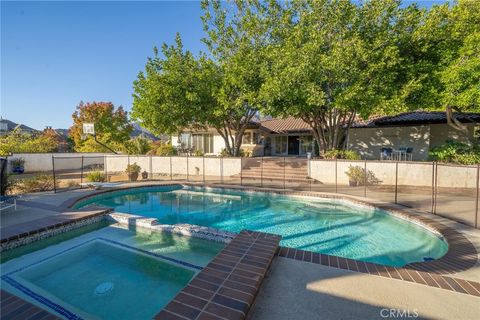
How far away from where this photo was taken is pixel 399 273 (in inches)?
137

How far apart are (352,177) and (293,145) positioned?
1327 cm

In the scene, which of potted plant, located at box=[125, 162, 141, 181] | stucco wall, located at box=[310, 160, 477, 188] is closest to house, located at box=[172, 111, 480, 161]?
stucco wall, located at box=[310, 160, 477, 188]

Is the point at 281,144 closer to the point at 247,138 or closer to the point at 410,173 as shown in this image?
the point at 247,138

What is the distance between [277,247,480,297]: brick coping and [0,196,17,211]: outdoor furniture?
9186mm

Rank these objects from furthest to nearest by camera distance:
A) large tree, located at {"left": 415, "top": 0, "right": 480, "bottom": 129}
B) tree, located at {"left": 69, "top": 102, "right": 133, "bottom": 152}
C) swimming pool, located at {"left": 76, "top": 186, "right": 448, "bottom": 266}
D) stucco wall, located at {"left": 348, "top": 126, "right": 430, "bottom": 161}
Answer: tree, located at {"left": 69, "top": 102, "right": 133, "bottom": 152}, stucco wall, located at {"left": 348, "top": 126, "right": 430, "bottom": 161}, large tree, located at {"left": 415, "top": 0, "right": 480, "bottom": 129}, swimming pool, located at {"left": 76, "top": 186, "right": 448, "bottom": 266}

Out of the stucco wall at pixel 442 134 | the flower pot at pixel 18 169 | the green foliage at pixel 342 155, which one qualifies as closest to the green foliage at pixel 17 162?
the flower pot at pixel 18 169

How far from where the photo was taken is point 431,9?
1210 centimetres

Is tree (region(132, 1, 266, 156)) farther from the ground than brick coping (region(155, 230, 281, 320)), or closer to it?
farther from the ground

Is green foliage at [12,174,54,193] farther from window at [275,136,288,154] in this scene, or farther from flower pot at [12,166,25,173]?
window at [275,136,288,154]

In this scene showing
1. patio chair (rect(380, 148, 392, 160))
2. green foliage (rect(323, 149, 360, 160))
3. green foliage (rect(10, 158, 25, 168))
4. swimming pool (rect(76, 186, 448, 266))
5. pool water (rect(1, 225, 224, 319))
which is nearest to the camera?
pool water (rect(1, 225, 224, 319))

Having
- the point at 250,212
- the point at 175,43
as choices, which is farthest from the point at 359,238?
the point at 175,43

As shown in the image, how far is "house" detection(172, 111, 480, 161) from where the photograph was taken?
16797 millimetres

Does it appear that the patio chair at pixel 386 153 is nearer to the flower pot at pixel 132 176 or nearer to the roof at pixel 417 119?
the roof at pixel 417 119

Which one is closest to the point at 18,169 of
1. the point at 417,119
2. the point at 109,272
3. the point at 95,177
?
the point at 95,177
